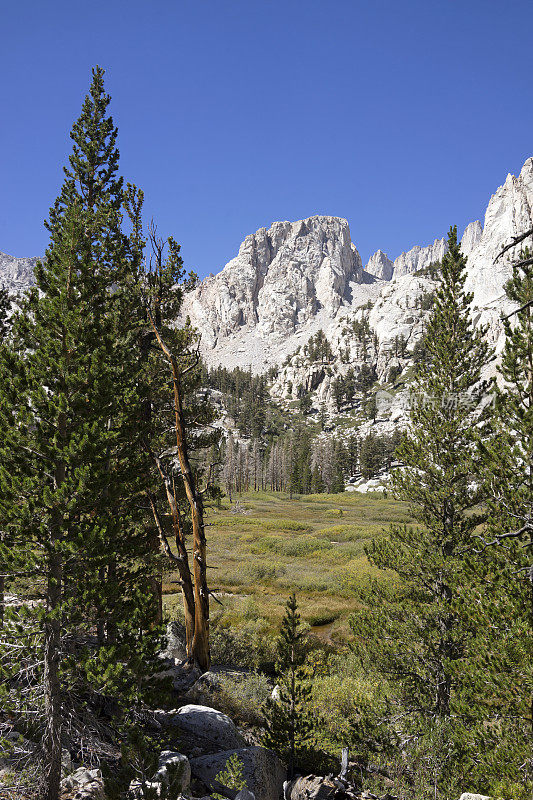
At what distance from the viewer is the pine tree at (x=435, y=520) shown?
11.4 m

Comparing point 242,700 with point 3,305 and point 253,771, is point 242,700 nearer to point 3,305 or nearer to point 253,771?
point 253,771

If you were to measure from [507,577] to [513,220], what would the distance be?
193 meters

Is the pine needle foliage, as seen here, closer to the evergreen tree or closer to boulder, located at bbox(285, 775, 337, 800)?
boulder, located at bbox(285, 775, 337, 800)

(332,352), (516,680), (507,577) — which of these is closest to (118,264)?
(507,577)

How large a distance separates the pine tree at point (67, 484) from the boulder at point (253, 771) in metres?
2.60

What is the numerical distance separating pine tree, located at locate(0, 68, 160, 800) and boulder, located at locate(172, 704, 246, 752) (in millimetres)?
3143

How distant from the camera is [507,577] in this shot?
27.5ft

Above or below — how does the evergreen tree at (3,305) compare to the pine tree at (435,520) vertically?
above

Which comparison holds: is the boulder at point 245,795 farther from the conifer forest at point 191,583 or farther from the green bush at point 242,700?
the green bush at point 242,700

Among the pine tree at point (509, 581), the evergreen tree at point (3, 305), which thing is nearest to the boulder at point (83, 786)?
the pine tree at point (509, 581)

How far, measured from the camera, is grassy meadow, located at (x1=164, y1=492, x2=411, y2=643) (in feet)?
70.1

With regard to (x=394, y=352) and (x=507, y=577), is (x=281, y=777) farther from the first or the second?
(x=394, y=352)

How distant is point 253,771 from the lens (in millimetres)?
7684

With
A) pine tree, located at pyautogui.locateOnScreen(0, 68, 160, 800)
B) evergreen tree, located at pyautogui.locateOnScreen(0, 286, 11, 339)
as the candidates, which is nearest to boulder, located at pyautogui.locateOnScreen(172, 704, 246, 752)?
Answer: pine tree, located at pyautogui.locateOnScreen(0, 68, 160, 800)
